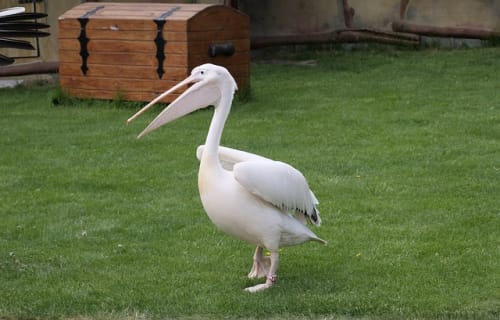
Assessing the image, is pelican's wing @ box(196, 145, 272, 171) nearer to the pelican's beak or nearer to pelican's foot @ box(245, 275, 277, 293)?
the pelican's beak

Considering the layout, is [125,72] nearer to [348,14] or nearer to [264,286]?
[348,14]

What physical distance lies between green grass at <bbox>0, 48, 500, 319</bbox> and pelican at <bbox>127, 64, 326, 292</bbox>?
0.27 metres

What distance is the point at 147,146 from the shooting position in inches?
350

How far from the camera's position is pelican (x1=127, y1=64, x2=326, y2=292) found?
5.10 meters

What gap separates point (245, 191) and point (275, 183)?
16 cm

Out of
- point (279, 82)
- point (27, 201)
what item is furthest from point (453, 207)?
point (279, 82)

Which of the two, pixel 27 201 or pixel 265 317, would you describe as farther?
pixel 27 201

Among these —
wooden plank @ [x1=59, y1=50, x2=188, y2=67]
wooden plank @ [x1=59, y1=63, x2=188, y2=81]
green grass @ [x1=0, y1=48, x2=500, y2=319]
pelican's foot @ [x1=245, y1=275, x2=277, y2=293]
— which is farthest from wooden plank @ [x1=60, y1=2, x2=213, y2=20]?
pelican's foot @ [x1=245, y1=275, x2=277, y2=293]

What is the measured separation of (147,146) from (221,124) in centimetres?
368

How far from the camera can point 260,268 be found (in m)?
5.43

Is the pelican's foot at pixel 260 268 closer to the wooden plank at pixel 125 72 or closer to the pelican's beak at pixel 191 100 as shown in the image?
the pelican's beak at pixel 191 100

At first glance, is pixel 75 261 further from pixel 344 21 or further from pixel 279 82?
pixel 344 21

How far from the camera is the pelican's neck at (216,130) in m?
5.20

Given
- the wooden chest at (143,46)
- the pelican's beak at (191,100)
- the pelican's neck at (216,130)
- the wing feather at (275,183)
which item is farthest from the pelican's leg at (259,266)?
the wooden chest at (143,46)
